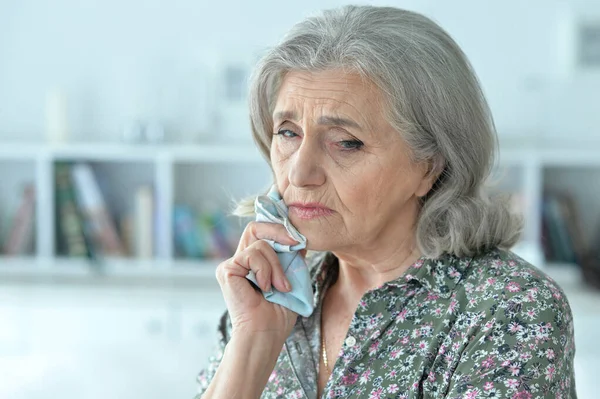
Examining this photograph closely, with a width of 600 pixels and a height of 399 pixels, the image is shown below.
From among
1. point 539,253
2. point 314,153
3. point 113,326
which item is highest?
point 314,153

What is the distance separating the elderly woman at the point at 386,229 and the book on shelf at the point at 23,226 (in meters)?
2.35

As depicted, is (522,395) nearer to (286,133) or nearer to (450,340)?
(450,340)

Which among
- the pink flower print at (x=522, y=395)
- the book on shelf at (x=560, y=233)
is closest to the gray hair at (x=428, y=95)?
the pink flower print at (x=522, y=395)

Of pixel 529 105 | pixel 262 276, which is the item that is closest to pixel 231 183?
pixel 529 105

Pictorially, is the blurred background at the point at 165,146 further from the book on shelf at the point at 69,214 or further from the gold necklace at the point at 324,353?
the gold necklace at the point at 324,353

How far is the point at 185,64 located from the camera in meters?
3.73

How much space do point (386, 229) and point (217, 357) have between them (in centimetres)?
44

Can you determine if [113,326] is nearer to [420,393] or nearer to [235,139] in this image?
[235,139]

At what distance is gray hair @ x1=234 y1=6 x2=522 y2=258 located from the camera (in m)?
1.48

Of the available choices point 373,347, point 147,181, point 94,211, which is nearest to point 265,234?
point 373,347

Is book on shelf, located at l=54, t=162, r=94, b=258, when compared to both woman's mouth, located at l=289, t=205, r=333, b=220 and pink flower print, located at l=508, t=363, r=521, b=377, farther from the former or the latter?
pink flower print, located at l=508, t=363, r=521, b=377

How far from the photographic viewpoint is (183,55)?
3.73 m

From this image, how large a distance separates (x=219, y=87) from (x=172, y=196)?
0.52m

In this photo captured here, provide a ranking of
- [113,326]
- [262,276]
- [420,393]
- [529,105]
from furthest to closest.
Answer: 1. [529,105]
2. [113,326]
3. [262,276]
4. [420,393]
